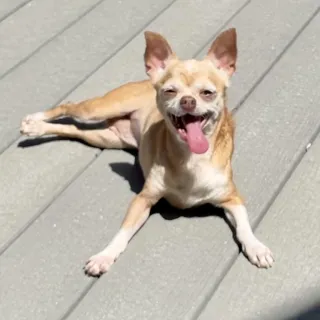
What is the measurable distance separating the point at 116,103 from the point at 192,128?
623mm

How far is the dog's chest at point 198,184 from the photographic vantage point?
253 cm

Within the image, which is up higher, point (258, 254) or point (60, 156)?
point (60, 156)

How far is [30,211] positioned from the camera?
268 centimetres

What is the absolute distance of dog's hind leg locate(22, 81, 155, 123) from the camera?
2908 mm

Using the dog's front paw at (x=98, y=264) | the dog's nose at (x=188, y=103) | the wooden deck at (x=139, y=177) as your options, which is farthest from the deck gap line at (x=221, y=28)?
the dog's front paw at (x=98, y=264)

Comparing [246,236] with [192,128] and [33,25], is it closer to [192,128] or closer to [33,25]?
[192,128]

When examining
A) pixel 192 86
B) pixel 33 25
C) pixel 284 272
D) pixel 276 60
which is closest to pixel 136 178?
pixel 192 86

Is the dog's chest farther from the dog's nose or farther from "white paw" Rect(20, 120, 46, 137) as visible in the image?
"white paw" Rect(20, 120, 46, 137)

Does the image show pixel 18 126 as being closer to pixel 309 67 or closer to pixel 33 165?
pixel 33 165

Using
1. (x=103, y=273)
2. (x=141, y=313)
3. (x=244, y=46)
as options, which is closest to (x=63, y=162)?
(x=103, y=273)

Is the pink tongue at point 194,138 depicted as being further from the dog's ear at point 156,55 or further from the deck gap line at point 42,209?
the deck gap line at point 42,209

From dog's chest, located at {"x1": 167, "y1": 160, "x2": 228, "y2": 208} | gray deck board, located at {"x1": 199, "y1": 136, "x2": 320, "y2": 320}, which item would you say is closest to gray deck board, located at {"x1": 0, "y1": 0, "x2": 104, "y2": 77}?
dog's chest, located at {"x1": 167, "y1": 160, "x2": 228, "y2": 208}

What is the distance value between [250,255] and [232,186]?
0.27m

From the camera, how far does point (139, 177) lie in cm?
283
